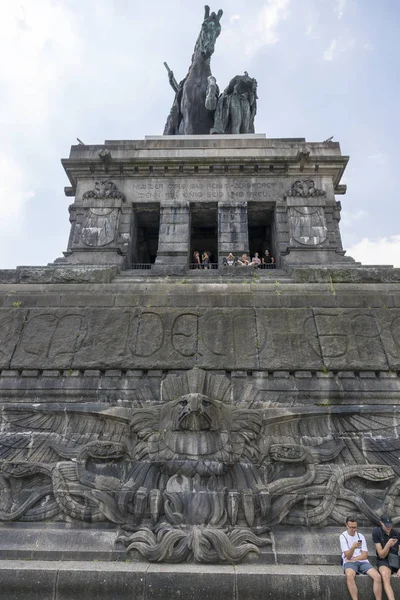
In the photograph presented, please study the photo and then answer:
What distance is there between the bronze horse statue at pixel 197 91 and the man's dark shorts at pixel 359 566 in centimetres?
1581

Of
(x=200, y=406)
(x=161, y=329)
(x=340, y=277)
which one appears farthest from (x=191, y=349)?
(x=340, y=277)

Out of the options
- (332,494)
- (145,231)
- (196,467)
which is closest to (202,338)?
(196,467)

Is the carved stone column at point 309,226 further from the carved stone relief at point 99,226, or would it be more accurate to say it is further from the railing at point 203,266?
the carved stone relief at point 99,226

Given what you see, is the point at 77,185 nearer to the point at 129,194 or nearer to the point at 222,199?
the point at 129,194

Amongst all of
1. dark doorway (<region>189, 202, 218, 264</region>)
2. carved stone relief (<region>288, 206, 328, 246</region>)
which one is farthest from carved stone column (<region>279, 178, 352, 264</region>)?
dark doorway (<region>189, 202, 218, 264</region>)

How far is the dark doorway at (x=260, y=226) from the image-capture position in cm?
1358

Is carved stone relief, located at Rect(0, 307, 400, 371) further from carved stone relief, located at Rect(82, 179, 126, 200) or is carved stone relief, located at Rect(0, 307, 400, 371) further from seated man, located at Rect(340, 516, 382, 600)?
carved stone relief, located at Rect(82, 179, 126, 200)

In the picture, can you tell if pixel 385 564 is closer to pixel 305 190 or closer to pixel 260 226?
pixel 305 190

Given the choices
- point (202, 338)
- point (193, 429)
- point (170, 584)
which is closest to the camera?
point (170, 584)

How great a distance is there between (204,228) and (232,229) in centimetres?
250

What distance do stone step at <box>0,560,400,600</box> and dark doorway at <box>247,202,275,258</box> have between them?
10220 millimetres

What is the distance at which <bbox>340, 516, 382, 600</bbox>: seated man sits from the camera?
477cm

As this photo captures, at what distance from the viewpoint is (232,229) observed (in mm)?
12797

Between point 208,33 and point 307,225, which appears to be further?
point 208,33
